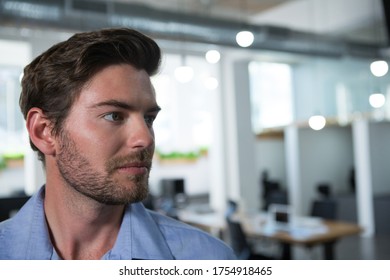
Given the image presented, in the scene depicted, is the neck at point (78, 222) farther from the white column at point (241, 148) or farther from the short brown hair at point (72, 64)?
the white column at point (241, 148)

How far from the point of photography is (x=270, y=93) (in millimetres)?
6898

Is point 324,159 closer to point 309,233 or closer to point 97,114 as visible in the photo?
point 309,233

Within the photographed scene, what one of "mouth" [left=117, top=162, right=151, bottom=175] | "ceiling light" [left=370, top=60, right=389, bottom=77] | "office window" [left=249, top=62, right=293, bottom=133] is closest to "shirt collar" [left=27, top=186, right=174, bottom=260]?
"mouth" [left=117, top=162, right=151, bottom=175]

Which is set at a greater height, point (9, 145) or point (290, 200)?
point (9, 145)

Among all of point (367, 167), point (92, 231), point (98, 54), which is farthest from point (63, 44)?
point (367, 167)

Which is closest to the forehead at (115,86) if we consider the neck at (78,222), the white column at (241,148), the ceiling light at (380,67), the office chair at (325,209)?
the neck at (78,222)

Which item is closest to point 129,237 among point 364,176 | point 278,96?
point 278,96

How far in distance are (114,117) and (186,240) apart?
1.49ft

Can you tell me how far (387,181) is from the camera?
716 cm

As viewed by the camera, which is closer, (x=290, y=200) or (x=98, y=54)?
(x=98, y=54)

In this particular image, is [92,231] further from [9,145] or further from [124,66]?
[9,145]

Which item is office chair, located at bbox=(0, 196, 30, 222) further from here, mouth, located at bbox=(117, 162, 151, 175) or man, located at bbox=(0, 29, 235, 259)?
mouth, located at bbox=(117, 162, 151, 175)

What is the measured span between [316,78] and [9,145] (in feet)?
18.8

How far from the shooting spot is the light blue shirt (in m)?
1.26
